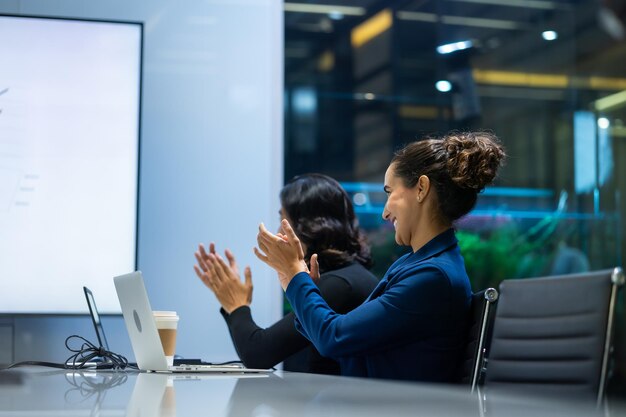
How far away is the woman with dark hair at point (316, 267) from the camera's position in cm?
243

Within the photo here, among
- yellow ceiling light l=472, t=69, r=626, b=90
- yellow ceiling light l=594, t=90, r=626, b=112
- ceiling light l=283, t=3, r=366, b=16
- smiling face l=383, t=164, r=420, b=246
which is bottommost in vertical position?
smiling face l=383, t=164, r=420, b=246

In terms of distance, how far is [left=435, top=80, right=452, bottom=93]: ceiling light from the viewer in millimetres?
5023

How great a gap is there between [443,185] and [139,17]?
1874 millimetres

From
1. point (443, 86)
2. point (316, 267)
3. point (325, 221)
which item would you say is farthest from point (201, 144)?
point (443, 86)

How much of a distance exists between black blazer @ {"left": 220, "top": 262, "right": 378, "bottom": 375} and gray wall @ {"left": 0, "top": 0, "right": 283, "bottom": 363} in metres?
0.96

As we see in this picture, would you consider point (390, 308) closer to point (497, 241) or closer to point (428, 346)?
point (428, 346)

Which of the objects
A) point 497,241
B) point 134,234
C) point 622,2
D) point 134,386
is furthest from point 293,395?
point 622,2

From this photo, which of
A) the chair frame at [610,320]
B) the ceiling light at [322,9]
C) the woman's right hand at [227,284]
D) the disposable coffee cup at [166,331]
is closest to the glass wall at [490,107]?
the ceiling light at [322,9]

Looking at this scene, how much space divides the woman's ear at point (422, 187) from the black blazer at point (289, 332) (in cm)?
46

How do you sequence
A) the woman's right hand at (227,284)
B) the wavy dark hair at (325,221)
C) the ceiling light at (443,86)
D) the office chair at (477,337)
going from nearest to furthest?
the office chair at (477,337) → the woman's right hand at (227,284) → the wavy dark hair at (325,221) → the ceiling light at (443,86)

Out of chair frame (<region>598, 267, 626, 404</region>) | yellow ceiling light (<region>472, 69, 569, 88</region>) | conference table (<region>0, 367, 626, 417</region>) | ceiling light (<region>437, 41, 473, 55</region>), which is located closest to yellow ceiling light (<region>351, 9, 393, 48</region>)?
ceiling light (<region>437, 41, 473, 55</region>)

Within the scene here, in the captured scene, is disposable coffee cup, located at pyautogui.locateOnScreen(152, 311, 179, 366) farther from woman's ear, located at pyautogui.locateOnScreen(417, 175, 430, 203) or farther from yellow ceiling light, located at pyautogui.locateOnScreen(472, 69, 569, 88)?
yellow ceiling light, located at pyautogui.locateOnScreen(472, 69, 569, 88)

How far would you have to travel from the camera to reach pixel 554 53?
5.36 m

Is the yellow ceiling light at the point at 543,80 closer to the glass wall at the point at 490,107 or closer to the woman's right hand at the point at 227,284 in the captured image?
the glass wall at the point at 490,107
